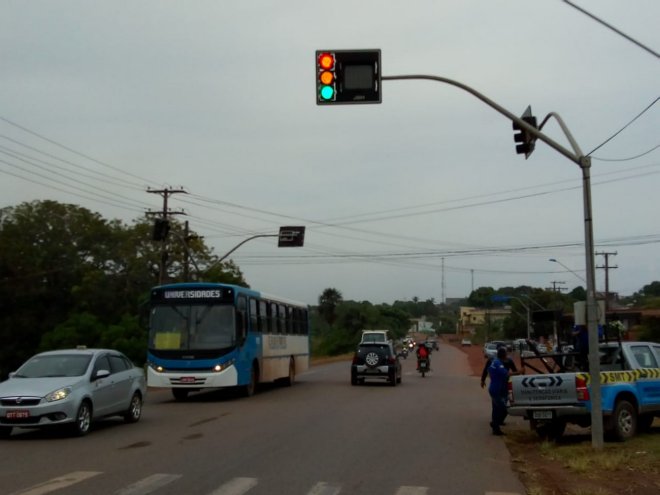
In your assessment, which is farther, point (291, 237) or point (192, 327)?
point (291, 237)

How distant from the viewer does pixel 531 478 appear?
11.0 meters

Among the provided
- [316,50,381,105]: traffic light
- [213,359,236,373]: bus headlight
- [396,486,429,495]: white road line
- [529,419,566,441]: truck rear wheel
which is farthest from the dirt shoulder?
[213,359,236,373]: bus headlight

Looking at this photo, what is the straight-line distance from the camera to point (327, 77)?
1301 centimetres

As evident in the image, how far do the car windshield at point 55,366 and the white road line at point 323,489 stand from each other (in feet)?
22.4

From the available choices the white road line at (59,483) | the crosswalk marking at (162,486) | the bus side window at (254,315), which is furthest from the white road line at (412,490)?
the bus side window at (254,315)

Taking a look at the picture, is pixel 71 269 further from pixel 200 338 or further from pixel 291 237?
pixel 200 338

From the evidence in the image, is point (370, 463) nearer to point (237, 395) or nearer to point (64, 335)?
point (237, 395)

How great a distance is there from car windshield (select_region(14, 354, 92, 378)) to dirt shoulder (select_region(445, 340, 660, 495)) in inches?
313

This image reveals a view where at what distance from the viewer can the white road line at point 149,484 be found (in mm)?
9500

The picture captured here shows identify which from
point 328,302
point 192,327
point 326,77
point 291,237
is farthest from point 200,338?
point 328,302

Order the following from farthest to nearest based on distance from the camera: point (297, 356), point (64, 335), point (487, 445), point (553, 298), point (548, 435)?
point (553, 298) → point (64, 335) → point (297, 356) → point (548, 435) → point (487, 445)

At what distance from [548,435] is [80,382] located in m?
8.58

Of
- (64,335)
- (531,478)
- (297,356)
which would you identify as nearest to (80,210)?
(64,335)

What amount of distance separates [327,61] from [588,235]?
530 centimetres
